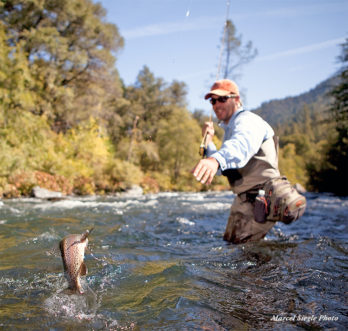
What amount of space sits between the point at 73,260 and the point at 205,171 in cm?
127

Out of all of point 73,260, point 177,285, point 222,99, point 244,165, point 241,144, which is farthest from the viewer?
point 222,99

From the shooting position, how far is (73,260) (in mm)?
2311

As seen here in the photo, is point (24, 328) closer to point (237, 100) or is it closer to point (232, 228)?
point (232, 228)

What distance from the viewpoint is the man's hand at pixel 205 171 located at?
2113mm

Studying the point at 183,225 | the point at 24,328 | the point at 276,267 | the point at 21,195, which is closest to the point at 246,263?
the point at 276,267

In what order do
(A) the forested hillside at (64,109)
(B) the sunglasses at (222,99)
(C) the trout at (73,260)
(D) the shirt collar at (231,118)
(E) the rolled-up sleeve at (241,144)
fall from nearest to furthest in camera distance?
(C) the trout at (73,260) < (E) the rolled-up sleeve at (241,144) < (D) the shirt collar at (231,118) < (B) the sunglasses at (222,99) < (A) the forested hillside at (64,109)

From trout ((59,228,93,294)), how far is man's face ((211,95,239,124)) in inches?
101

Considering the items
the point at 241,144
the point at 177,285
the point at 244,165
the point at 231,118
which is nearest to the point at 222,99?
the point at 231,118

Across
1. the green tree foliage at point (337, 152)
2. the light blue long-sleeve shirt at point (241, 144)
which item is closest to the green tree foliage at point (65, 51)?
the green tree foliage at point (337, 152)

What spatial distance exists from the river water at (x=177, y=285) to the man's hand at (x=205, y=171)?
98 centimetres

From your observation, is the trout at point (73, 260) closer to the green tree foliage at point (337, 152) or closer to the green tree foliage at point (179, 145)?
the green tree foliage at point (337, 152)

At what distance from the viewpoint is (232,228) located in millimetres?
4406

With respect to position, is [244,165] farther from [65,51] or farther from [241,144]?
[65,51]

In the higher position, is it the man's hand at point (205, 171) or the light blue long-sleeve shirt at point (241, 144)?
the light blue long-sleeve shirt at point (241, 144)
